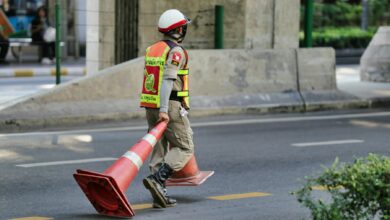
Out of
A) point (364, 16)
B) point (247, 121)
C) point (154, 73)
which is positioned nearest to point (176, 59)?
point (154, 73)

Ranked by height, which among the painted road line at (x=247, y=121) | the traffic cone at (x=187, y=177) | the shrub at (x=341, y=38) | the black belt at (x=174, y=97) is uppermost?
the black belt at (x=174, y=97)

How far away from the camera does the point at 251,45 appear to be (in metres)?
16.0

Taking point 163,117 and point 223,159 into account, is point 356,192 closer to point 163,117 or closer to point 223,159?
point 163,117

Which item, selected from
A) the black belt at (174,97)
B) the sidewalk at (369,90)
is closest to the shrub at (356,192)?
the black belt at (174,97)

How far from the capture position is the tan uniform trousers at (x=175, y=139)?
8.59m

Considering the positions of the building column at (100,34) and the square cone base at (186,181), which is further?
the building column at (100,34)

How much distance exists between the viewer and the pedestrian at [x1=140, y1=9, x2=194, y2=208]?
8.41m

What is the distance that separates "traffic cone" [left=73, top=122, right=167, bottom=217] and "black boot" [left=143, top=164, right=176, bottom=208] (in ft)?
0.91

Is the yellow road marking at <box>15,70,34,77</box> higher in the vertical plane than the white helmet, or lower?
lower

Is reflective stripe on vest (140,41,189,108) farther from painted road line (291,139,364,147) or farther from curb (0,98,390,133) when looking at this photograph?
curb (0,98,390,133)

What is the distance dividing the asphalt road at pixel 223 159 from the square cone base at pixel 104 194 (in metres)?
0.19

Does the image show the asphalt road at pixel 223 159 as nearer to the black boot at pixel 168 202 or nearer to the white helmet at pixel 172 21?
the black boot at pixel 168 202

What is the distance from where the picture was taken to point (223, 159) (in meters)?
11.1

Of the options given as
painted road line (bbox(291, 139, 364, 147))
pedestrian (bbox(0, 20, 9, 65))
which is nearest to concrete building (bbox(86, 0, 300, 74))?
painted road line (bbox(291, 139, 364, 147))
